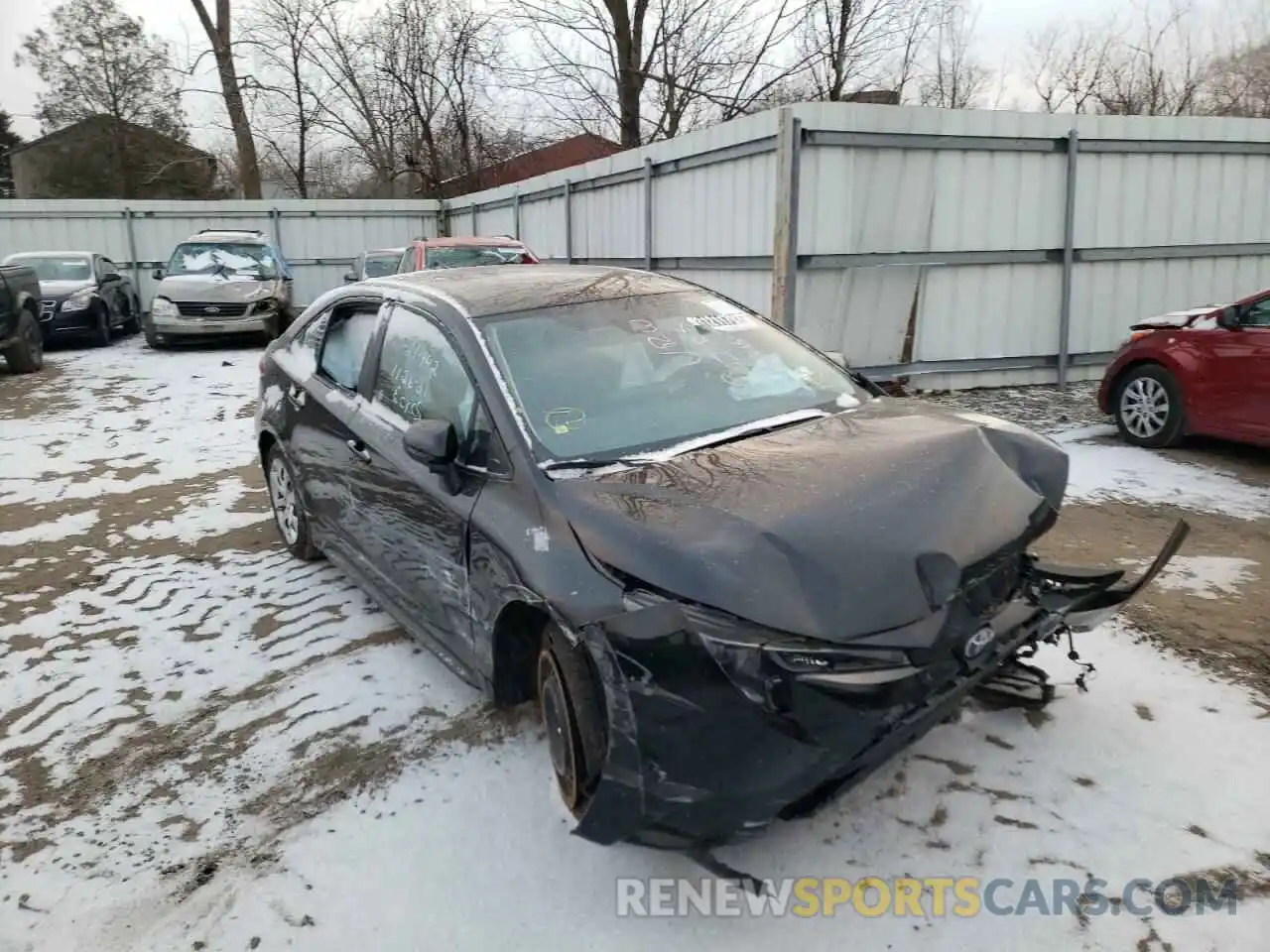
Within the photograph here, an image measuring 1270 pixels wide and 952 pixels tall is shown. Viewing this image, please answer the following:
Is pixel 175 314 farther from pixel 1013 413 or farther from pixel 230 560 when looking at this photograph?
pixel 1013 413

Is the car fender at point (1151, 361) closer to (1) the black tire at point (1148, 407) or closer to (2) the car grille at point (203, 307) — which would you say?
(1) the black tire at point (1148, 407)

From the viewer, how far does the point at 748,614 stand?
7.28 feet

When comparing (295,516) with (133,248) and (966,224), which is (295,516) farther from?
(133,248)

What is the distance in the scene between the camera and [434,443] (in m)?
3.07

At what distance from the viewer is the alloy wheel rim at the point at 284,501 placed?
16.8 feet

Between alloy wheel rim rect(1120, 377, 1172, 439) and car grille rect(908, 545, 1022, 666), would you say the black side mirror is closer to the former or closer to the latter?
car grille rect(908, 545, 1022, 666)

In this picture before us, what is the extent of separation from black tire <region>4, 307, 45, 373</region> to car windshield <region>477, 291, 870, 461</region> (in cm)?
1196

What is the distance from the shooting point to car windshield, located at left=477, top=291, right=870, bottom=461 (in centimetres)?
314

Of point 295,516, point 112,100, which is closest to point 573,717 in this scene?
point 295,516

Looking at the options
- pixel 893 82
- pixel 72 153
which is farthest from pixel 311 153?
pixel 893 82

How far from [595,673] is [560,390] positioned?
3.76 ft

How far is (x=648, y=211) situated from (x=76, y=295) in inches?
392

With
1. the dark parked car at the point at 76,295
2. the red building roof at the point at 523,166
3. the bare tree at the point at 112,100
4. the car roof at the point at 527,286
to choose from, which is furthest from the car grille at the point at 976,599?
the bare tree at the point at 112,100

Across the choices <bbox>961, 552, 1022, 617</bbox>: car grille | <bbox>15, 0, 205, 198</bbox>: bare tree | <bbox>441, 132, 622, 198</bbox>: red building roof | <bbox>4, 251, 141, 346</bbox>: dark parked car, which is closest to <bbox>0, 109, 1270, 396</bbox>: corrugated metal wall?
<bbox>961, 552, 1022, 617</bbox>: car grille
